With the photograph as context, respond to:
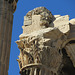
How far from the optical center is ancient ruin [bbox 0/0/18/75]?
9.02 metres

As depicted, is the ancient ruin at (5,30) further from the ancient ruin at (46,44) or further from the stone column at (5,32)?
the ancient ruin at (46,44)

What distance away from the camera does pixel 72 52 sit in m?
15.9

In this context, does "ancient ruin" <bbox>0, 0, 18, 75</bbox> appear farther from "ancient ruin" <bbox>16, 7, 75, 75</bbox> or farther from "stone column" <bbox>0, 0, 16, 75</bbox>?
"ancient ruin" <bbox>16, 7, 75, 75</bbox>

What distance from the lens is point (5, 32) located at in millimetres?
9492

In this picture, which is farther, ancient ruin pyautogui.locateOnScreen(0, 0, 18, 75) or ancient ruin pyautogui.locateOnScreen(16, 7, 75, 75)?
ancient ruin pyautogui.locateOnScreen(16, 7, 75, 75)

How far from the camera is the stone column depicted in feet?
29.6

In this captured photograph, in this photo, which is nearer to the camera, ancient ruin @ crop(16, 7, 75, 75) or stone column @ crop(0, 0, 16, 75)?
stone column @ crop(0, 0, 16, 75)

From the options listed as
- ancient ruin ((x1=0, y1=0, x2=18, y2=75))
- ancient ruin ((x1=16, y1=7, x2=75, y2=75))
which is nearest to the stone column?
ancient ruin ((x1=0, y1=0, x2=18, y2=75))

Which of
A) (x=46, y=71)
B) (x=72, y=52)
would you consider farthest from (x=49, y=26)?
(x=46, y=71)

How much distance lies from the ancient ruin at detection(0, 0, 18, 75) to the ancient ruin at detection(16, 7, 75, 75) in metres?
4.70

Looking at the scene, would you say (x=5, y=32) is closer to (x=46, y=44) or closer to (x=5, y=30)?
(x=5, y=30)

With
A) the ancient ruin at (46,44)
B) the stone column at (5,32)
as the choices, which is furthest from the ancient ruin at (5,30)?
the ancient ruin at (46,44)

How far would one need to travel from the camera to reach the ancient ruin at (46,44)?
47.7 feet

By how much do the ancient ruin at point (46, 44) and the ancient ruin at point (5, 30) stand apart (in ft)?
15.4
